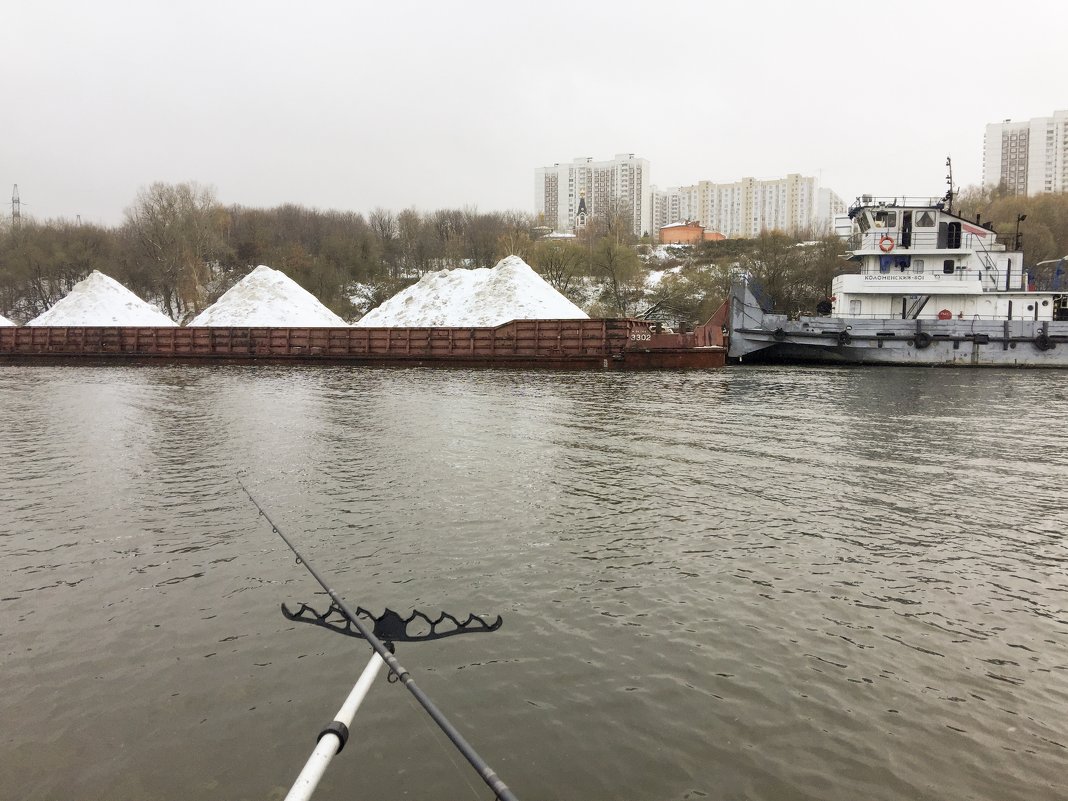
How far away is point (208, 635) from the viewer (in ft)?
17.0

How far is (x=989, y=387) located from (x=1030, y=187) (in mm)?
118370

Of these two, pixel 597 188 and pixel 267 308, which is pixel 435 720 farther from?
pixel 597 188

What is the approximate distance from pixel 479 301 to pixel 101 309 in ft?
83.7

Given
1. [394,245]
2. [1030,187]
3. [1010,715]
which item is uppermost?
[1030,187]

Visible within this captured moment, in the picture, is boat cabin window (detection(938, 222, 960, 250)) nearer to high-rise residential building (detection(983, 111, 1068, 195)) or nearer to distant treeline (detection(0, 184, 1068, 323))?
distant treeline (detection(0, 184, 1068, 323))

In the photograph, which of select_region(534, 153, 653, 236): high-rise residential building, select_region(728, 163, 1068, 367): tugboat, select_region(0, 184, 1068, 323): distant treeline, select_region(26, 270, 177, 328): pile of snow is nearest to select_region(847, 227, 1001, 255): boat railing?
select_region(728, 163, 1068, 367): tugboat

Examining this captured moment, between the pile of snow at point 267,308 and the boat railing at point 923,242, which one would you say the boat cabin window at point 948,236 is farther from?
the pile of snow at point 267,308

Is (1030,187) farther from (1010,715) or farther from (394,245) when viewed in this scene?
(1010,715)

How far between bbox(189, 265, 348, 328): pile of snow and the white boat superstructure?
2620 centimetres

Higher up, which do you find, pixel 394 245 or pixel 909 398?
pixel 394 245

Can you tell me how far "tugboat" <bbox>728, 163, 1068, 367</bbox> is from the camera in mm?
31516

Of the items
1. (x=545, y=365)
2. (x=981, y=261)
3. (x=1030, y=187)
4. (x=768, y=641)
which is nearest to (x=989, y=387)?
(x=981, y=261)

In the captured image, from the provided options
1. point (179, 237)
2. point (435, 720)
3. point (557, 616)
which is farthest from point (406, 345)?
point (179, 237)

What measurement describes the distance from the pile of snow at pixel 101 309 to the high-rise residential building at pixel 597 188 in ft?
322
